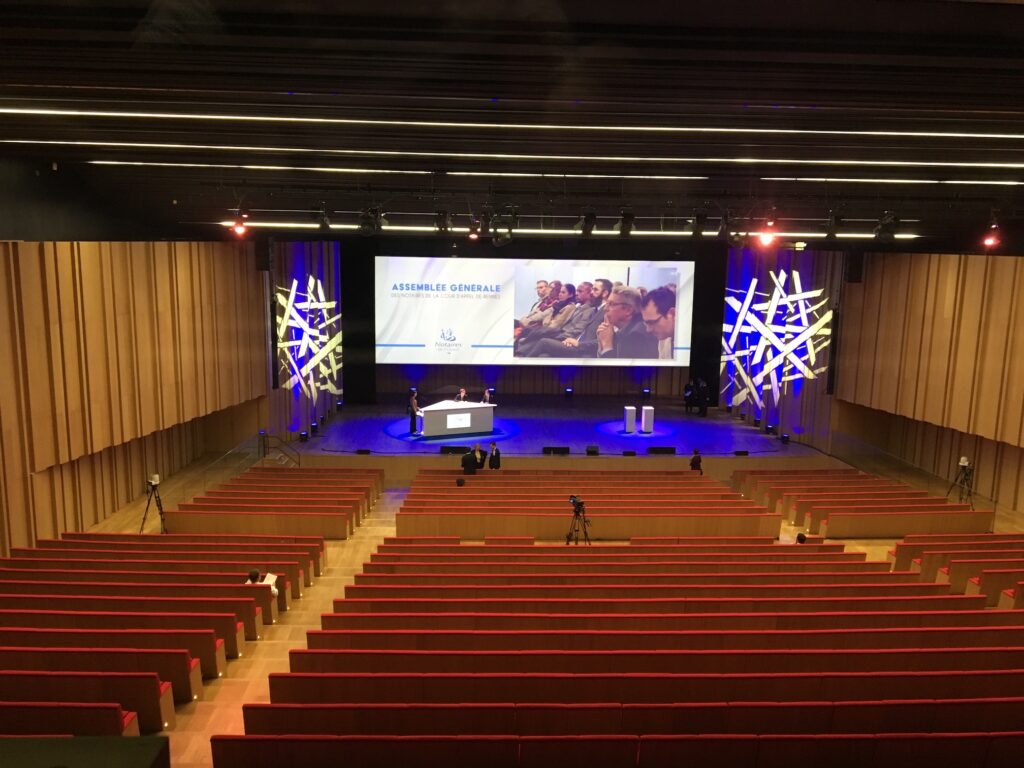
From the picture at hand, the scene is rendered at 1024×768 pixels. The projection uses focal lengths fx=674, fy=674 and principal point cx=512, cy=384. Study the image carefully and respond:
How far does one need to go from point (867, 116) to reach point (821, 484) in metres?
8.21

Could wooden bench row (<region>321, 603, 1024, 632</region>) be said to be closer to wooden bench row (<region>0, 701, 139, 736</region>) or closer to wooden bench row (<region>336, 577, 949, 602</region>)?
wooden bench row (<region>336, 577, 949, 602</region>)

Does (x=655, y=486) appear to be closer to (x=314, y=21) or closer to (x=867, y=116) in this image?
(x=867, y=116)

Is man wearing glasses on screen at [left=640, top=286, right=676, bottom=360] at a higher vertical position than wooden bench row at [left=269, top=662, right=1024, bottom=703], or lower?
higher

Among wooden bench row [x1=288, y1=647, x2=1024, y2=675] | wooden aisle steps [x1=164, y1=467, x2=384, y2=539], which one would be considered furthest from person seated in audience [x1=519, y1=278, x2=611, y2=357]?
wooden bench row [x1=288, y1=647, x2=1024, y2=675]

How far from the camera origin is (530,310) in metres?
19.6

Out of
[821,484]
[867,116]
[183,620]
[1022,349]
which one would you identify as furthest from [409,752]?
[1022,349]

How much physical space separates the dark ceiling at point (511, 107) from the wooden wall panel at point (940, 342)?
59.1 inches

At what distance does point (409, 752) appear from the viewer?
A: 4.18 m

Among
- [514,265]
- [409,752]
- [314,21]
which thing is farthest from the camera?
[514,265]

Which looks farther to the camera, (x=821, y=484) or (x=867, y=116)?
(x=821, y=484)

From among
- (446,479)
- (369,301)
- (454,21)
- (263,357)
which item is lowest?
(446,479)

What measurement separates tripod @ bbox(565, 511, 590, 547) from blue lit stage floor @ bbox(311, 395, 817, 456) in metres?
5.09

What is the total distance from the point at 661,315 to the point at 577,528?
10.7 metres

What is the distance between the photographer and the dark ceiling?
447 centimetres
